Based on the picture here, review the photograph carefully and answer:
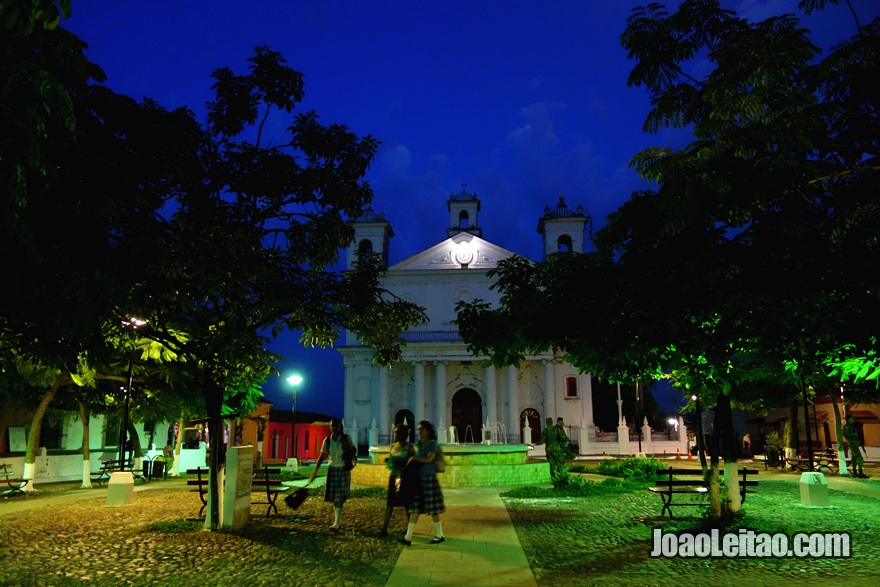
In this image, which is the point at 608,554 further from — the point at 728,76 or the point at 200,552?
the point at 728,76

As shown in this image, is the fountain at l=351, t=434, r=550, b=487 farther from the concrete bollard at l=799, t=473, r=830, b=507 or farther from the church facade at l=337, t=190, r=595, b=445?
the church facade at l=337, t=190, r=595, b=445

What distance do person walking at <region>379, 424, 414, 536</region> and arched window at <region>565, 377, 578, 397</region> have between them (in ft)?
127

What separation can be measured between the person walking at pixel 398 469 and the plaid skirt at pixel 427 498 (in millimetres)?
131

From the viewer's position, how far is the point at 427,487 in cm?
912

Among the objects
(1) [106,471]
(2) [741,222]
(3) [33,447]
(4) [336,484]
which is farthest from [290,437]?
(2) [741,222]

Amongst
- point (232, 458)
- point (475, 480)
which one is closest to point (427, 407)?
point (475, 480)

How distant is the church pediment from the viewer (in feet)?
159

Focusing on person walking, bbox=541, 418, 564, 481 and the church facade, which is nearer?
person walking, bbox=541, 418, 564, 481

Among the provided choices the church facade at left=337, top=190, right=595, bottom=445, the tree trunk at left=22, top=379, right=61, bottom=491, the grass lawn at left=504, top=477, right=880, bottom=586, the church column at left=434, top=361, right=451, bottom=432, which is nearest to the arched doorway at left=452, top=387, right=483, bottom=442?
the church facade at left=337, top=190, right=595, bottom=445

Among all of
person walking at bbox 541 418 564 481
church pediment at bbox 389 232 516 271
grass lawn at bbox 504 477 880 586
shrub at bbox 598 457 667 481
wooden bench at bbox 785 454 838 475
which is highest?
church pediment at bbox 389 232 516 271

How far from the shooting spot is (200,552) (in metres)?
8.76

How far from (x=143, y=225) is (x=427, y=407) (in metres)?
38.8

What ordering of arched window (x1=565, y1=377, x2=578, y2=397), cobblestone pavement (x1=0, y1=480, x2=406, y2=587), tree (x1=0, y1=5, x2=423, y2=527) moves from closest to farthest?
tree (x1=0, y1=5, x2=423, y2=527)
cobblestone pavement (x1=0, y1=480, x2=406, y2=587)
arched window (x1=565, y1=377, x2=578, y2=397)

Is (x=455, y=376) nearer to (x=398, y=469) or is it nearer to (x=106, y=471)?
(x=106, y=471)
